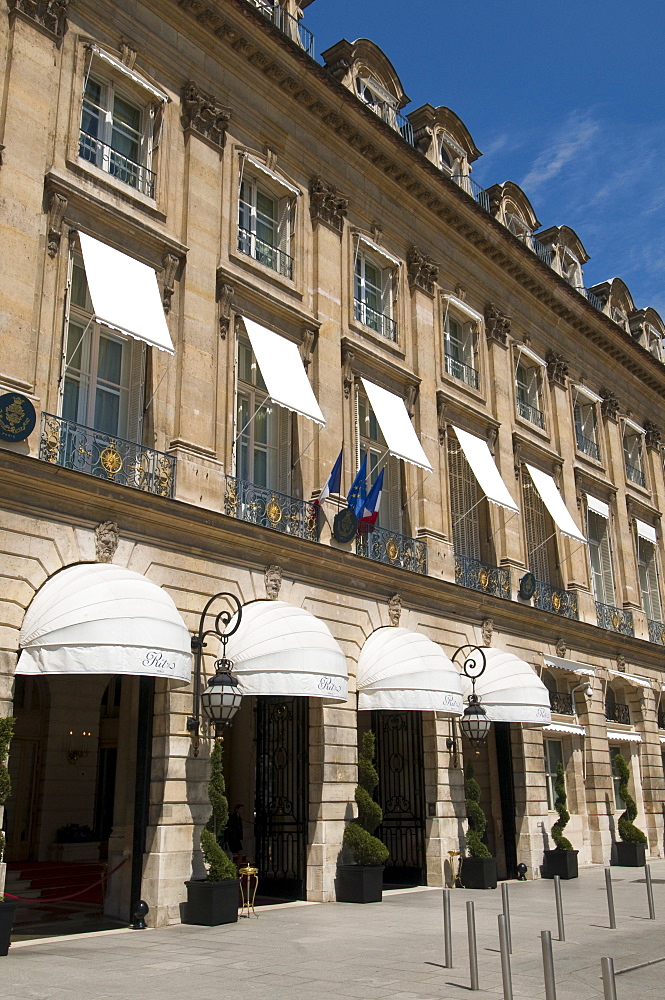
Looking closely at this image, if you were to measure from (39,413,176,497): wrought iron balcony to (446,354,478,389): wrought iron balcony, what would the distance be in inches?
420

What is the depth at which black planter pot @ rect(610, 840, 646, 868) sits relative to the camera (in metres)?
24.4

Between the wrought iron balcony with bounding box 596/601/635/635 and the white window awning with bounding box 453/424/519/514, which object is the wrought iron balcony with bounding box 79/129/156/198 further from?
the wrought iron balcony with bounding box 596/601/635/635

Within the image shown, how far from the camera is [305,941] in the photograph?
12586 mm

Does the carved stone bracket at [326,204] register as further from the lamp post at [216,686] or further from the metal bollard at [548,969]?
the metal bollard at [548,969]

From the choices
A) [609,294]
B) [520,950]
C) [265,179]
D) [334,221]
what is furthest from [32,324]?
[609,294]

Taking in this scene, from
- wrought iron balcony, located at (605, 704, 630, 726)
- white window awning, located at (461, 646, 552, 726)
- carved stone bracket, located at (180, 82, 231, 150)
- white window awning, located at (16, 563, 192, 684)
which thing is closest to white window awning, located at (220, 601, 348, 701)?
white window awning, located at (16, 563, 192, 684)

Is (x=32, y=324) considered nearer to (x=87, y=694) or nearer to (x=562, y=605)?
(x=87, y=694)

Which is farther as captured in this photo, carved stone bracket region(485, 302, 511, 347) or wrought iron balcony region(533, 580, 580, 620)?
carved stone bracket region(485, 302, 511, 347)

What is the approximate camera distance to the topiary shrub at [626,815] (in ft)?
79.9

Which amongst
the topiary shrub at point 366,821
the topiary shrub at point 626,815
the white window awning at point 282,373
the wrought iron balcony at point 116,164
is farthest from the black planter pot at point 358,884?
the wrought iron balcony at point 116,164

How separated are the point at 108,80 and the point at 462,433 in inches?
437

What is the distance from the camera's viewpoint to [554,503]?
26.1 metres

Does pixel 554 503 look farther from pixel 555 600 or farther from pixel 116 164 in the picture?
pixel 116 164

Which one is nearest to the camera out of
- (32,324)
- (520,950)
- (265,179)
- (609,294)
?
(520,950)
